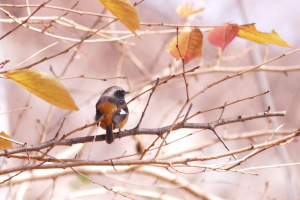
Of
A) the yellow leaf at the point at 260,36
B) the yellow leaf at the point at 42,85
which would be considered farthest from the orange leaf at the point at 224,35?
the yellow leaf at the point at 42,85

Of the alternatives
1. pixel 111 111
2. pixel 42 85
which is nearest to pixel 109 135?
pixel 111 111

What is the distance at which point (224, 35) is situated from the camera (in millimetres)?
966

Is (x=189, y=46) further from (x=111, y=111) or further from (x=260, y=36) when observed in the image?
(x=111, y=111)

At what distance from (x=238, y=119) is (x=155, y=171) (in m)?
1.50

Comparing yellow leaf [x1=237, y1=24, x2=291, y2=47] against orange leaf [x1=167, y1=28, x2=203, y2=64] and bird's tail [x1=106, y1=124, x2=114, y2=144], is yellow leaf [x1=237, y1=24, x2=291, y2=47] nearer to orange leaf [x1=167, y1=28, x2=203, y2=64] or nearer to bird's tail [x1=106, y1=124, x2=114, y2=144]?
orange leaf [x1=167, y1=28, x2=203, y2=64]

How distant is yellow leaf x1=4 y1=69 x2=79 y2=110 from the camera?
0.81 metres

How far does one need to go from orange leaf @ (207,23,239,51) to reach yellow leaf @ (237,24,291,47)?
5cm

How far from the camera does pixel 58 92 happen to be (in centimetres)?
85

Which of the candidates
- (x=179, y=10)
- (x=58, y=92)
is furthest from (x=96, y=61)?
(x=58, y=92)

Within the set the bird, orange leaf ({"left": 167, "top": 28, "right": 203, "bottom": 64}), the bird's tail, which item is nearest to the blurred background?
the bird

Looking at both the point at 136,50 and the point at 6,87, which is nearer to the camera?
the point at 6,87

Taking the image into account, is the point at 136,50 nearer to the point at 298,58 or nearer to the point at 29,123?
the point at 29,123

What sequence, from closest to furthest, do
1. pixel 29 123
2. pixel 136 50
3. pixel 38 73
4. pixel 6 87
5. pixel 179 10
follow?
pixel 38 73
pixel 179 10
pixel 6 87
pixel 29 123
pixel 136 50

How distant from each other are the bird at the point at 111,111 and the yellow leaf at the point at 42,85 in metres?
0.70
